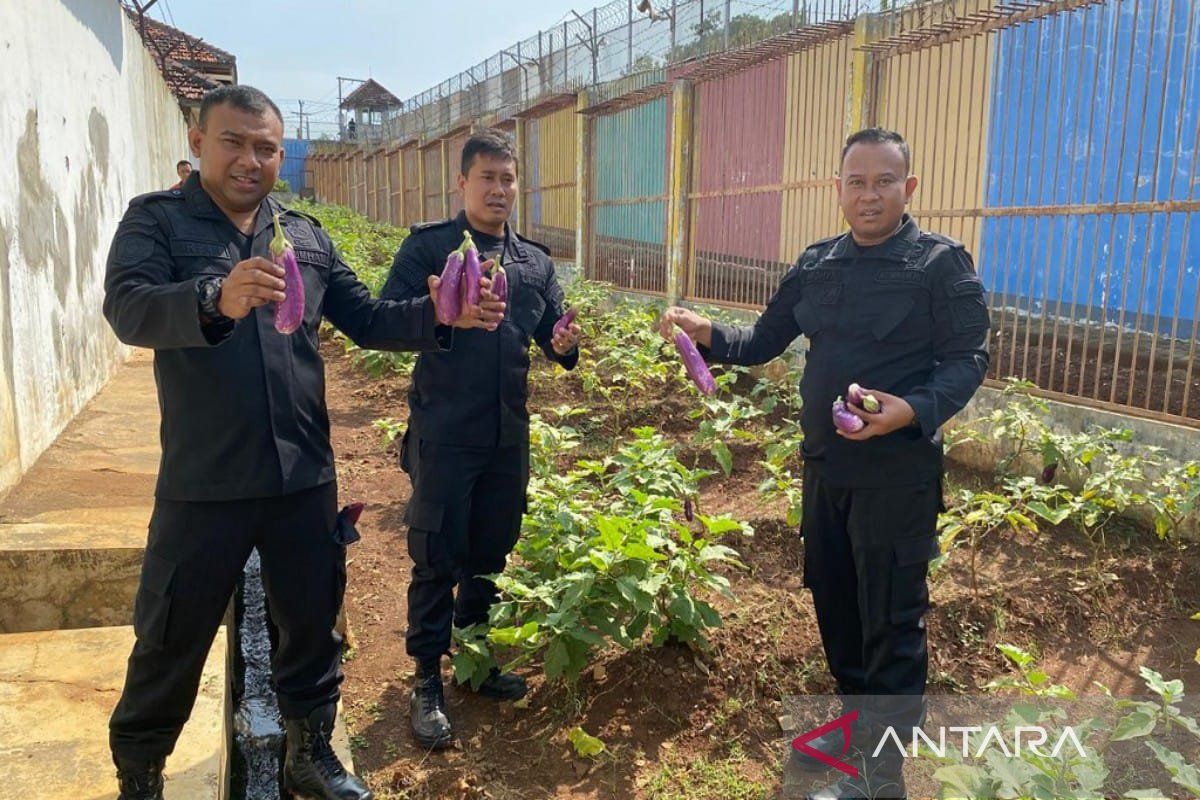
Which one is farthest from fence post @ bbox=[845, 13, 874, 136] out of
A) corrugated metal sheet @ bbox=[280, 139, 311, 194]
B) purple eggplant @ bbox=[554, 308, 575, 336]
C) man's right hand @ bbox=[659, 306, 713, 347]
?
corrugated metal sheet @ bbox=[280, 139, 311, 194]

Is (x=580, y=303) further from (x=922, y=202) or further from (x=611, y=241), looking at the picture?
(x=922, y=202)

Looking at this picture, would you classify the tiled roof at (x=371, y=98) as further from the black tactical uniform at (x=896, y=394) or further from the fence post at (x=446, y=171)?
the black tactical uniform at (x=896, y=394)

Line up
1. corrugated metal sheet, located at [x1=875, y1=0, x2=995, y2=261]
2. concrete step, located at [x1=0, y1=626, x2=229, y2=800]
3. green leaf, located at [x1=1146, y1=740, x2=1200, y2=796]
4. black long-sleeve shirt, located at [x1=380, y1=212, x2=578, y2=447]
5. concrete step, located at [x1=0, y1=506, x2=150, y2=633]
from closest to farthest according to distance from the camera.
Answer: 1. green leaf, located at [x1=1146, y1=740, x2=1200, y2=796]
2. concrete step, located at [x1=0, y1=626, x2=229, y2=800]
3. black long-sleeve shirt, located at [x1=380, y1=212, x2=578, y2=447]
4. concrete step, located at [x1=0, y1=506, x2=150, y2=633]
5. corrugated metal sheet, located at [x1=875, y1=0, x2=995, y2=261]

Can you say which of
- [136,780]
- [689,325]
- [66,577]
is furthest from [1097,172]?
[136,780]

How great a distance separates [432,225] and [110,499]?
1843 mm

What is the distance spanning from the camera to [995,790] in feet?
5.68

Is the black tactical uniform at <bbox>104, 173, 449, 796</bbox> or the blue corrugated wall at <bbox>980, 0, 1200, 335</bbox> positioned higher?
the blue corrugated wall at <bbox>980, 0, 1200, 335</bbox>

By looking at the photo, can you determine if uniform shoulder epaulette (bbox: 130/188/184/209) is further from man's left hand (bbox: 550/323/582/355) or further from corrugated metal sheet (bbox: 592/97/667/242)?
corrugated metal sheet (bbox: 592/97/667/242)

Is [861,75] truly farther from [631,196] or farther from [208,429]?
[208,429]

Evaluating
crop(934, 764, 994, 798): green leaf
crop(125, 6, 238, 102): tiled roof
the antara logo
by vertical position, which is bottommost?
the antara logo

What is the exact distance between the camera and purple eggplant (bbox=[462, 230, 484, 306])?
2611 millimetres


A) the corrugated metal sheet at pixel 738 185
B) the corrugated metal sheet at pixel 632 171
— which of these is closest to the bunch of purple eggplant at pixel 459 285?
the corrugated metal sheet at pixel 738 185

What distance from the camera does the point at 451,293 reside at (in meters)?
2.59

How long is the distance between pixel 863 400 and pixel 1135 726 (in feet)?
3.13
